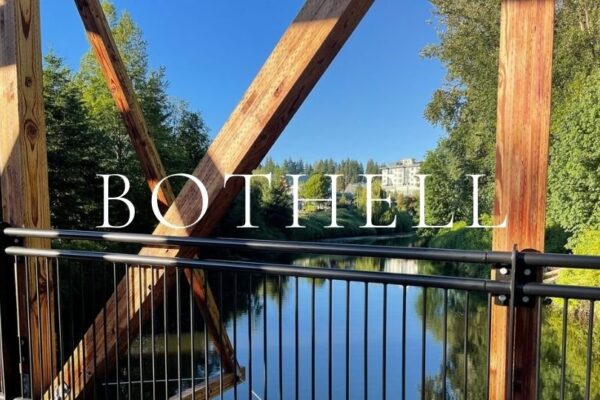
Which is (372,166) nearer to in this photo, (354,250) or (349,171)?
(349,171)

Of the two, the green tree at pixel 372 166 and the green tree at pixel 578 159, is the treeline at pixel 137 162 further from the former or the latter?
the green tree at pixel 578 159

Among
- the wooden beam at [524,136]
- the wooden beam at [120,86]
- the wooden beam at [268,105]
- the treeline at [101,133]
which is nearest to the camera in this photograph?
the wooden beam at [524,136]

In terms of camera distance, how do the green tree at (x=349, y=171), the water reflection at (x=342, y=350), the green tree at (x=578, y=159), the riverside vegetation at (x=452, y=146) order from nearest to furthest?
the water reflection at (x=342, y=350) → the green tree at (x=349, y=171) → the riverside vegetation at (x=452, y=146) → the green tree at (x=578, y=159)

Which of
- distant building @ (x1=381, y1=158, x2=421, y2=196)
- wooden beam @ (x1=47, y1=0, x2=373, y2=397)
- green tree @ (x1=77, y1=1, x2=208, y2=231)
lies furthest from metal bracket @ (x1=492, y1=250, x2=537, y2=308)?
green tree @ (x1=77, y1=1, x2=208, y2=231)

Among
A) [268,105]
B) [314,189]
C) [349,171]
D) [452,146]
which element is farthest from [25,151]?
[452,146]

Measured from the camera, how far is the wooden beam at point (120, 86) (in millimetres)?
2768

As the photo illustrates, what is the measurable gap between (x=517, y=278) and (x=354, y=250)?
1.46 ft

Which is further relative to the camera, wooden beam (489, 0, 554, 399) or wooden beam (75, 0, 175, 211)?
wooden beam (75, 0, 175, 211)

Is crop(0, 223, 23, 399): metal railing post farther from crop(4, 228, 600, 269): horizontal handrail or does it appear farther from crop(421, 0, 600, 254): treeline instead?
crop(421, 0, 600, 254): treeline

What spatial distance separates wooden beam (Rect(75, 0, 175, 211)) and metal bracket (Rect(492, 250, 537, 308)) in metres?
2.52

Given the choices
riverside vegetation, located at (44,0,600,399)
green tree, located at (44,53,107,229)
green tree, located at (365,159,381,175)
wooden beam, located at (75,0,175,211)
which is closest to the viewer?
wooden beam, located at (75,0,175,211)

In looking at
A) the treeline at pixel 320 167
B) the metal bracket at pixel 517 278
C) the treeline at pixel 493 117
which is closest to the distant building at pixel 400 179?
the treeline at pixel 320 167

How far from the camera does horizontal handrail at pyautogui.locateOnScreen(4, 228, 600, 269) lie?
1149 millimetres

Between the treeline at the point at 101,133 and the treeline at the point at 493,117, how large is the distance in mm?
6680
